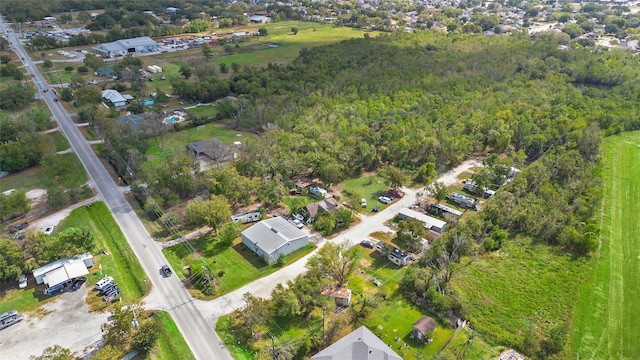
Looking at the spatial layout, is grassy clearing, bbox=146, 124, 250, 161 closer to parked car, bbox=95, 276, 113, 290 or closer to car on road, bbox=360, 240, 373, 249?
parked car, bbox=95, 276, 113, 290

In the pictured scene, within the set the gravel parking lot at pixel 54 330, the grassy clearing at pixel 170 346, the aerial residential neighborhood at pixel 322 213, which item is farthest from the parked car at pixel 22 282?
the grassy clearing at pixel 170 346

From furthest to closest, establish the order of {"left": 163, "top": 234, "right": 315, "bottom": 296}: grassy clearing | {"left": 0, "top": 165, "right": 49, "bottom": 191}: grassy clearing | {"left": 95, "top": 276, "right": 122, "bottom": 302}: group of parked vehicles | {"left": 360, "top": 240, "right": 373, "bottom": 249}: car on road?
{"left": 0, "top": 165, "right": 49, "bottom": 191}: grassy clearing → {"left": 360, "top": 240, "right": 373, "bottom": 249}: car on road → {"left": 163, "top": 234, "right": 315, "bottom": 296}: grassy clearing → {"left": 95, "top": 276, "right": 122, "bottom": 302}: group of parked vehicles

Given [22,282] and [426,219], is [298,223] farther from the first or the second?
[22,282]

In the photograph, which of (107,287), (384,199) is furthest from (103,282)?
(384,199)

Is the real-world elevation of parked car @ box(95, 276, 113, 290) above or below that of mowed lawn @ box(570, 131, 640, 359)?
below

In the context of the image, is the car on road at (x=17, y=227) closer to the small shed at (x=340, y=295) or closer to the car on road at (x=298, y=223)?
the car on road at (x=298, y=223)

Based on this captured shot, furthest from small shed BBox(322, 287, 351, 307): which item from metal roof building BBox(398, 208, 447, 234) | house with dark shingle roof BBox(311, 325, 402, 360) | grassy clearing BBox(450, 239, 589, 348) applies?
metal roof building BBox(398, 208, 447, 234)

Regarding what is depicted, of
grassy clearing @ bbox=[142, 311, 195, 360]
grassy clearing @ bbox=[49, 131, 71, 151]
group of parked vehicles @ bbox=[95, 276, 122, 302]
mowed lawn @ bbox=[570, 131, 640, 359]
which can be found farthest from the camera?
grassy clearing @ bbox=[49, 131, 71, 151]
